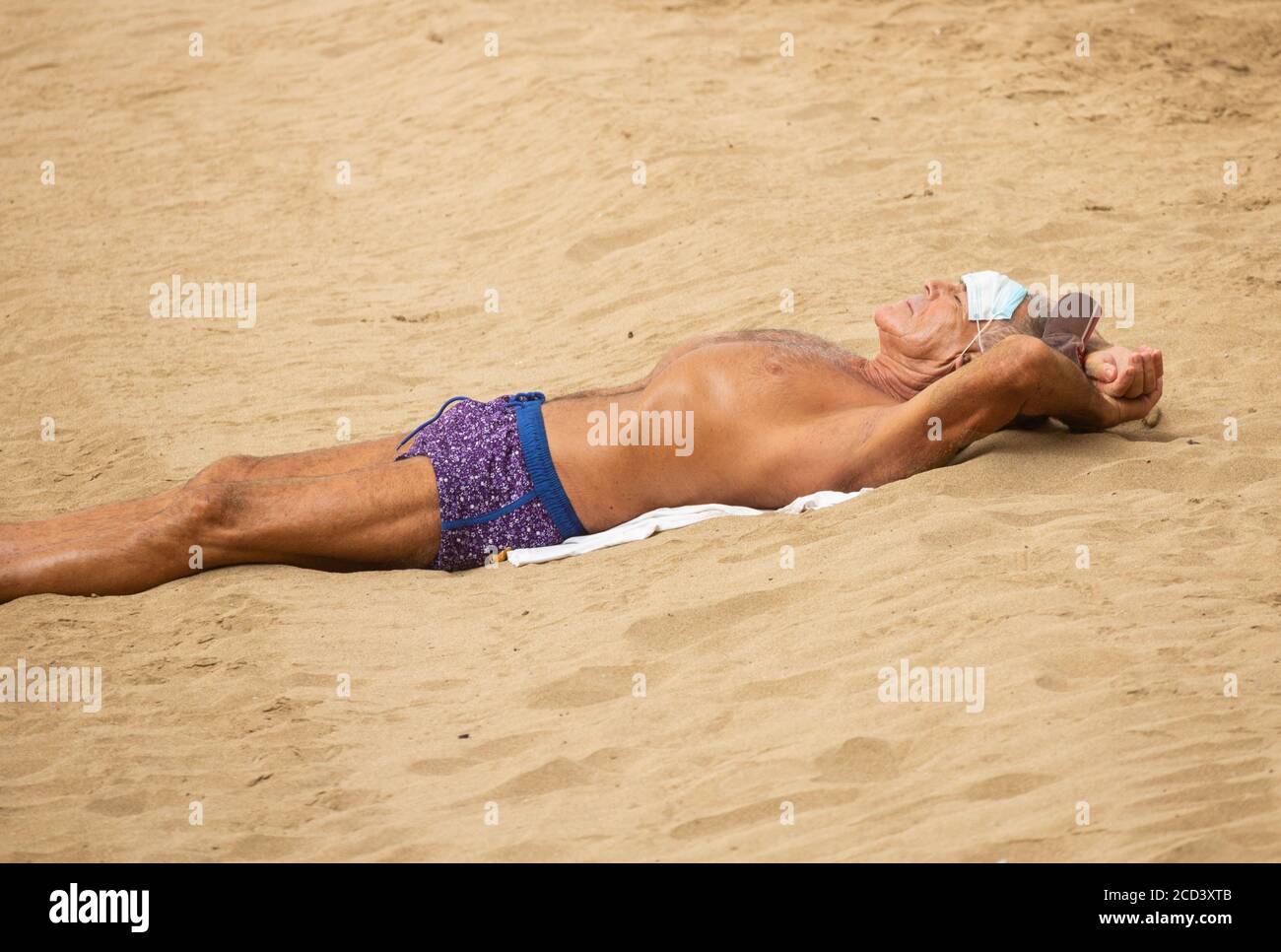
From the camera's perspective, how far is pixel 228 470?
4258 mm

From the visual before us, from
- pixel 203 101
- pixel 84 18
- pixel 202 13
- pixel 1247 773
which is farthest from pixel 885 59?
pixel 1247 773

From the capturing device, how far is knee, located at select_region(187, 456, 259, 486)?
13.9 feet

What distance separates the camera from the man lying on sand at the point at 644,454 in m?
3.89

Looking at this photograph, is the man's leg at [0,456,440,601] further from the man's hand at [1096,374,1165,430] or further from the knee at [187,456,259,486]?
the man's hand at [1096,374,1165,430]

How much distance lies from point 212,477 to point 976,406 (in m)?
2.22

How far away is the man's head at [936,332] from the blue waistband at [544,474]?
3.32 feet

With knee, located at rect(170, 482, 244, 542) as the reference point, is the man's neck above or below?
above

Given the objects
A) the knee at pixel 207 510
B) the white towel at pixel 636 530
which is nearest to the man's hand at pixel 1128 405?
the white towel at pixel 636 530

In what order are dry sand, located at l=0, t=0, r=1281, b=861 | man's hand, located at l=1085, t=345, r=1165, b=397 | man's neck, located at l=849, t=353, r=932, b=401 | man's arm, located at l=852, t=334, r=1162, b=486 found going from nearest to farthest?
dry sand, located at l=0, t=0, r=1281, b=861 < man's arm, located at l=852, t=334, r=1162, b=486 < man's hand, located at l=1085, t=345, r=1165, b=397 < man's neck, located at l=849, t=353, r=932, b=401

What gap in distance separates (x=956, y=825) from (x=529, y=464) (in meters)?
1.82

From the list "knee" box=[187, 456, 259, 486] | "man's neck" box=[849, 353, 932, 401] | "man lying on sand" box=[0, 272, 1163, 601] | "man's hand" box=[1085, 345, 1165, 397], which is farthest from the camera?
"knee" box=[187, 456, 259, 486]

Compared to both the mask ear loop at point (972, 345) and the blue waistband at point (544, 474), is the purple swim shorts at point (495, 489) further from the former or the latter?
the mask ear loop at point (972, 345)

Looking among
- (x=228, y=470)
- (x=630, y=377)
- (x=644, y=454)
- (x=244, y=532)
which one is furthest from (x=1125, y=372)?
(x=228, y=470)

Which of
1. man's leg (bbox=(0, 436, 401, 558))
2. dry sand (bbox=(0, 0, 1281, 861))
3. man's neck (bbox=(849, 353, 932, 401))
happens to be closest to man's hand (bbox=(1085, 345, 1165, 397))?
dry sand (bbox=(0, 0, 1281, 861))
